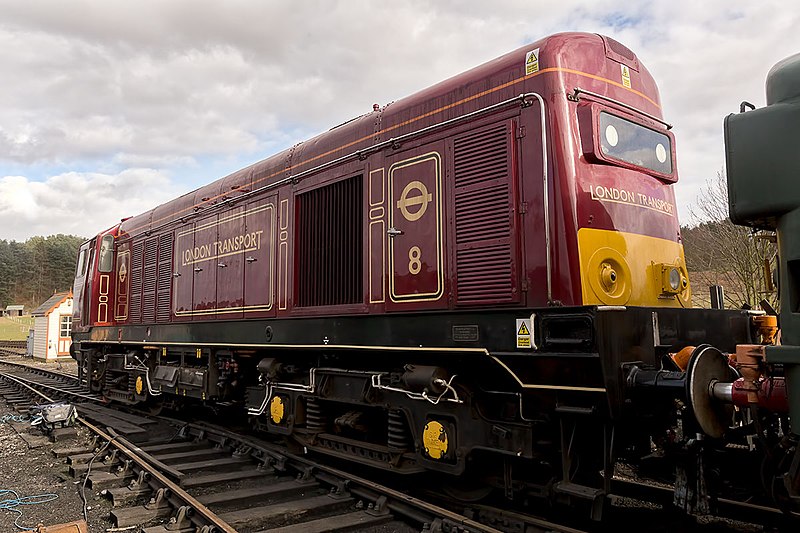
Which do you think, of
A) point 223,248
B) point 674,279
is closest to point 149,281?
point 223,248

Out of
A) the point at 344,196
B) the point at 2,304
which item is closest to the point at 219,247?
the point at 344,196

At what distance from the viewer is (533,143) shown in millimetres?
4980

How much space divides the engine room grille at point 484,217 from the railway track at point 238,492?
6.33ft

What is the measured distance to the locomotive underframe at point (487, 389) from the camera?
4407 millimetres

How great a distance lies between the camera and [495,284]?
16.8 feet

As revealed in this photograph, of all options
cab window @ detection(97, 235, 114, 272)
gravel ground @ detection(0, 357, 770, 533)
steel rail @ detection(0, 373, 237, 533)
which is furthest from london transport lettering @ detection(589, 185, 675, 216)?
cab window @ detection(97, 235, 114, 272)

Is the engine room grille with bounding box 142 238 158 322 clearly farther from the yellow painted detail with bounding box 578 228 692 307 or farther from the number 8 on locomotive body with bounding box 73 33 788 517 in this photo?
the yellow painted detail with bounding box 578 228 692 307

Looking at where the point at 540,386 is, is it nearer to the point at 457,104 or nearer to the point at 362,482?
the point at 362,482

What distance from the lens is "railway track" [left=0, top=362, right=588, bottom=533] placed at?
17.4ft

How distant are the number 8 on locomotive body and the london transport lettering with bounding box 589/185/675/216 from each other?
0.06 ft

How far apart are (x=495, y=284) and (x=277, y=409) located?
367 cm

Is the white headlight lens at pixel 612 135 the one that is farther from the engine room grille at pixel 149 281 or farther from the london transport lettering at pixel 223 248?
the engine room grille at pixel 149 281

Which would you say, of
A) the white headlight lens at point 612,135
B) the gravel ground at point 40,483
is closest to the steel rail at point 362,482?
the gravel ground at point 40,483

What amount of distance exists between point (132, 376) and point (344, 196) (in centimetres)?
719
